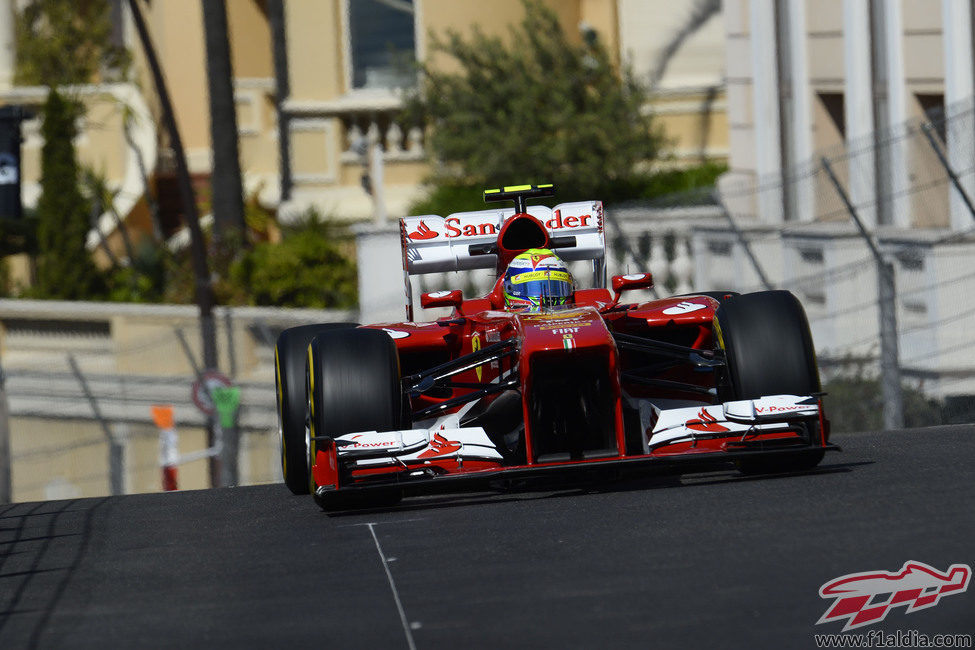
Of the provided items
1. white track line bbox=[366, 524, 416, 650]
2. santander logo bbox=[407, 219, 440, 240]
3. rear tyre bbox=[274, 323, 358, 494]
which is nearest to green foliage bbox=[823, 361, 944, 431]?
santander logo bbox=[407, 219, 440, 240]

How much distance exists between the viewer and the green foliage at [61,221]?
2422cm

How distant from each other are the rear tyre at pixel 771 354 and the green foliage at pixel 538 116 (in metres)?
12.4

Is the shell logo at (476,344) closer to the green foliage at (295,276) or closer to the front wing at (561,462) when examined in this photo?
the front wing at (561,462)

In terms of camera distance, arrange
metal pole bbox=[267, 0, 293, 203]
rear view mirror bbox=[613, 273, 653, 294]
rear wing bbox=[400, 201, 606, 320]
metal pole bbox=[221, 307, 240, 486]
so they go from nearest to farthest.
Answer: rear view mirror bbox=[613, 273, 653, 294] → rear wing bbox=[400, 201, 606, 320] → metal pole bbox=[221, 307, 240, 486] → metal pole bbox=[267, 0, 293, 203]

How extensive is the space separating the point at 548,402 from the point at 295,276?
1329cm

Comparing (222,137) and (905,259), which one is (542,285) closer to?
(905,259)

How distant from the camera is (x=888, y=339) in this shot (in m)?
13.1

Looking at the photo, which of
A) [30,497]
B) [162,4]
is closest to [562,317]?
[30,497]

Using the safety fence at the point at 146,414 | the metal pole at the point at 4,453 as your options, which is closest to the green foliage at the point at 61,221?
the safety fence at the point at 146,414

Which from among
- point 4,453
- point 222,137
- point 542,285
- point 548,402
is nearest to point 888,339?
point 542,285

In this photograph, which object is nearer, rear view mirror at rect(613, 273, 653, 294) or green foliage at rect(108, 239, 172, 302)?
rear view mirror at rect(613, 273, 653, 294)

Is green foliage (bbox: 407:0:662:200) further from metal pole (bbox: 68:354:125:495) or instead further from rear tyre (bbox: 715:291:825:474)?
rear tyre (bbox: 715:291:825:474)

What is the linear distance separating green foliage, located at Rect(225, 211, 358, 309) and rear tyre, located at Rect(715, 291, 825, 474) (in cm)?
1282
